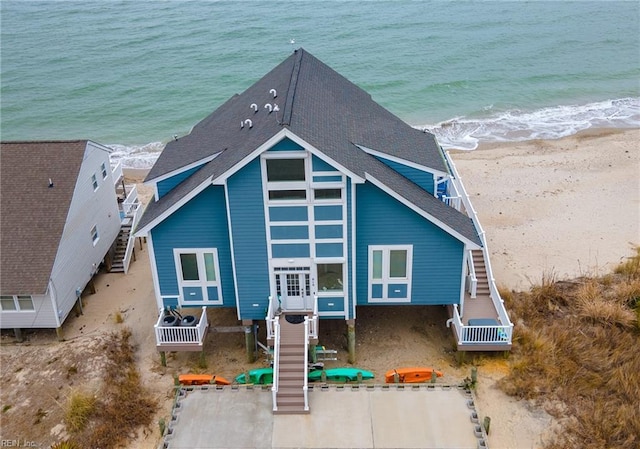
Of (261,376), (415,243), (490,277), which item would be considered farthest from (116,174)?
(490,277)

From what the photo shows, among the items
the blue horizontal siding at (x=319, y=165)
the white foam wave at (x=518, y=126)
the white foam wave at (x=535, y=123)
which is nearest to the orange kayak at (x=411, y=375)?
the blue horizontal siding at (x=319, y=165)

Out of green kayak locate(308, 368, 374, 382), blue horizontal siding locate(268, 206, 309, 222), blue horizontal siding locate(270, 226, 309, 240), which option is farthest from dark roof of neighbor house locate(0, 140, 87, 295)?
green kayak locate(308, 368, 374, 382)

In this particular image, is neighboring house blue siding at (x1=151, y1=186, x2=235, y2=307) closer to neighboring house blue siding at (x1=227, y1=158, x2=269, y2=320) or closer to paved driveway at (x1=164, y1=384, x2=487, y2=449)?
neighboring house blue siding at (x1=227, y1=158, x2=269, y2=320)

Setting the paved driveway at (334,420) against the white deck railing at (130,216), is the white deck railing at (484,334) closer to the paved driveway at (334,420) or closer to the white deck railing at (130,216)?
the paved driveway at (334,420)

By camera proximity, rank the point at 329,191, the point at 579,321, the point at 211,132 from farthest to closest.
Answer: the point at 211,132 → the point at 579,321 → the point at 329,191

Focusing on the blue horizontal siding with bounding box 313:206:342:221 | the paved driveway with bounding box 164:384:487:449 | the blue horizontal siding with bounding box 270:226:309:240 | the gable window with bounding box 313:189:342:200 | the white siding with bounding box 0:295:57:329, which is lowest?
the paved driveway with bounding box 164:384:487:449

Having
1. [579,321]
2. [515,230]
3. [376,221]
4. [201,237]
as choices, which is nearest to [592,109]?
[515,230]

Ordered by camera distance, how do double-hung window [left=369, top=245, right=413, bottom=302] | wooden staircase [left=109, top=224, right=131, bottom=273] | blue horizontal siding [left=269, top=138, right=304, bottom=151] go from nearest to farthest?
blue horizontal siding [left=269, top=138, right=304, bottom=151] → double-hung window [left=369, top=245, right=413, bottom=302] → wooden staircase [left=109, top=224, right=131, bottom=273]

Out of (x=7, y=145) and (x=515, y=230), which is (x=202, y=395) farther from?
(x=515, y=230)
